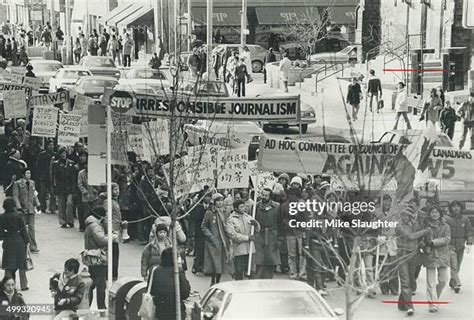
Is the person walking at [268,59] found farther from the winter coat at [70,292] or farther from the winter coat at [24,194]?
the winter coat at [70,292]

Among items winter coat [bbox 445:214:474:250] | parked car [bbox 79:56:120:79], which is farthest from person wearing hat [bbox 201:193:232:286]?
parked car [bbox 79:56:120:79]

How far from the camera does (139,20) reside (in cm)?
5394

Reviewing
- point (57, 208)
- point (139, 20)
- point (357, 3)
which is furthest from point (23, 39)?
point (57, 208)

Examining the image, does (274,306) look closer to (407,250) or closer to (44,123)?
(407,250)

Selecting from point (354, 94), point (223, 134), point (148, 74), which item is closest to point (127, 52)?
point (148, 74)

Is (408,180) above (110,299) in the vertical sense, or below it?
above

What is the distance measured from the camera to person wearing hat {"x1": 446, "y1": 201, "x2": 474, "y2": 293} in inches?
650

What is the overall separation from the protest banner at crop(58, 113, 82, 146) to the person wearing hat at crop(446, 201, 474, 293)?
831 centimetres

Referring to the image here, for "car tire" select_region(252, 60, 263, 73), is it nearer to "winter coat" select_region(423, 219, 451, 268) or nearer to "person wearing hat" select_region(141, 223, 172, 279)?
"winter coat" select_region(423, 219, 451, 268)

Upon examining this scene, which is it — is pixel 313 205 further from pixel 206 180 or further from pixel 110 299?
pixel 110 299

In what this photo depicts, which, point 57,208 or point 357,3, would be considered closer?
point 57,208

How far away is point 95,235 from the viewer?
15.8m

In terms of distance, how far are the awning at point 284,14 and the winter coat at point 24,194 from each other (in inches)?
1378

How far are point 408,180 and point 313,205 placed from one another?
1.47 metres
